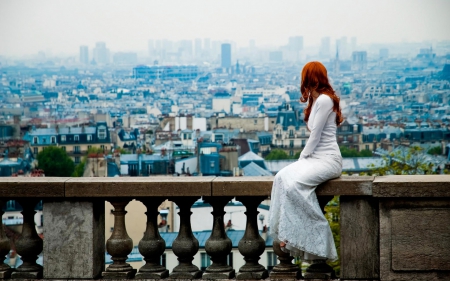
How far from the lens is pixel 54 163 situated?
114125 millimetres

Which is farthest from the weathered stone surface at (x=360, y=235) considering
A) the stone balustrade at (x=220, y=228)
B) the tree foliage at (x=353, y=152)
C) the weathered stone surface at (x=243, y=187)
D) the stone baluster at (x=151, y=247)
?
the tree foliage at (x=353, y=152)

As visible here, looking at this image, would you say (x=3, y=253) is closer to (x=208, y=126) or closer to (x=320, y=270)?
(x=320, y=270)

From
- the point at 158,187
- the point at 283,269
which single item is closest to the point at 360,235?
the point at 283,269

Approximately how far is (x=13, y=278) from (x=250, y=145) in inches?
4979

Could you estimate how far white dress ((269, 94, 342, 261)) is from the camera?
6051 mm

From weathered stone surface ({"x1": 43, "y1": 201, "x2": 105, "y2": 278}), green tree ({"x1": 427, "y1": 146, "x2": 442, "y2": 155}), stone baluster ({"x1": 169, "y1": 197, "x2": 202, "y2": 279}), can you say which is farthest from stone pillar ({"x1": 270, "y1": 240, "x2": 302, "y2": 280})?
green tree ({"x1": 427, "y1": 146, "x2": 442, "y2": 155})

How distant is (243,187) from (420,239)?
1169 millimetres

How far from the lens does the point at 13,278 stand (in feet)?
21.3

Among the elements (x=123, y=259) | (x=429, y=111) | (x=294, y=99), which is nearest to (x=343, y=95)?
(x=294, y=99)

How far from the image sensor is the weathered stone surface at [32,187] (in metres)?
6.30

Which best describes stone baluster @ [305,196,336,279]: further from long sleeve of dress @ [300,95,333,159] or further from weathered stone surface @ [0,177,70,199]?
weathered stone surface @ [0,177,70,199]

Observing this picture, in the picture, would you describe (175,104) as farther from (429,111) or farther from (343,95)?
(429,111)

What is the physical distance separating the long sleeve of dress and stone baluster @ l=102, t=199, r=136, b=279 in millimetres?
1290

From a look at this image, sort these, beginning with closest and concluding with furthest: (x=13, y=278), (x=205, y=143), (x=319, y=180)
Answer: (x=319, y=180)
(x=13, y=278)
(x=205, y=143)
